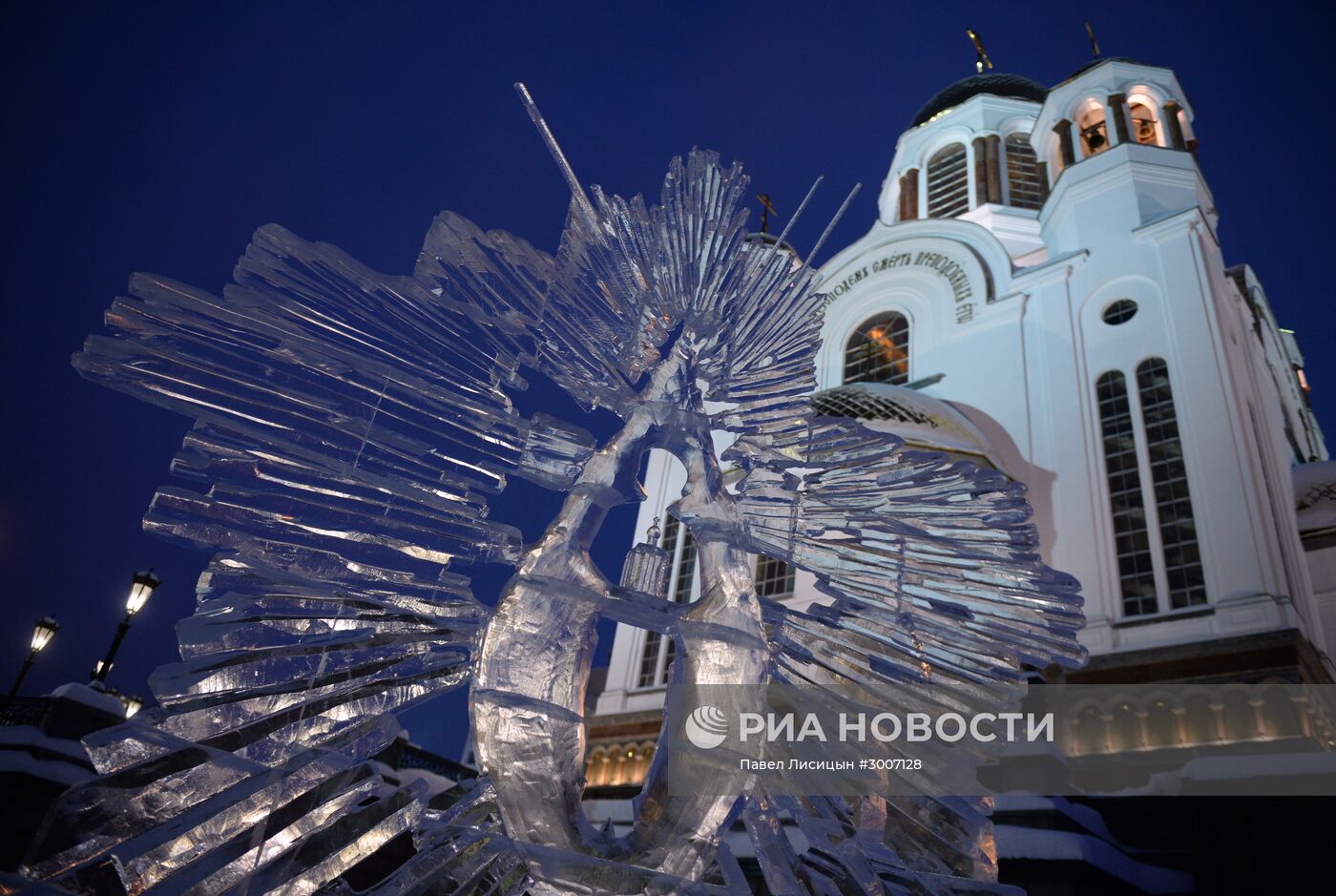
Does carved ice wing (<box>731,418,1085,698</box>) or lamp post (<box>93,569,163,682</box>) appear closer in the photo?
carved ice wing (<box>731,418,1085,698</box>)

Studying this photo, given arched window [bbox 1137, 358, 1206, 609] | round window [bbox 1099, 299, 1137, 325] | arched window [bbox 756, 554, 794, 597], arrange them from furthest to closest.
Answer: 1. arched window [bbox 756, 554, 794, 597]
2. round window [bbox 1099, 299, 1137, 325]
3. arched window [bbox 1137, 358, 1206, 609]

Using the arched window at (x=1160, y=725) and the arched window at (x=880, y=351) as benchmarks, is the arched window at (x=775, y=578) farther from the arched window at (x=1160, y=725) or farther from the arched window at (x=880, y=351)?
the arched window at (x=1160, y=725)

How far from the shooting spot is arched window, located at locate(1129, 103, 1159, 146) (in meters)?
16.2

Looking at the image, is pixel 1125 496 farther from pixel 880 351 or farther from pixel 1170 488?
pixel 880 351

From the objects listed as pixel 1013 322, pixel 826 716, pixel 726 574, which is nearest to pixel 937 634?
pixel 826 716

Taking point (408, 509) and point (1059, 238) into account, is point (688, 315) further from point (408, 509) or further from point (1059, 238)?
point (1059, 238)

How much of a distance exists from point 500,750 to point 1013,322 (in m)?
14.5

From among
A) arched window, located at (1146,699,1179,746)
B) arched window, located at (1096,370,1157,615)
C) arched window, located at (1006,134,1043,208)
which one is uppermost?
arched window, located at (1006,134,1043,208)

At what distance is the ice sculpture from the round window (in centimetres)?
1240

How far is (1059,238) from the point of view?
1524cm

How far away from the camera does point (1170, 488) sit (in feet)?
35.6

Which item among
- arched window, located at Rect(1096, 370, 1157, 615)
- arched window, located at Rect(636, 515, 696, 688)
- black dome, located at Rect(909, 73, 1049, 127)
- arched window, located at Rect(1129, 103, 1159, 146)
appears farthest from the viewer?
black dome, located at Rect(909, 73, 1049, 127)

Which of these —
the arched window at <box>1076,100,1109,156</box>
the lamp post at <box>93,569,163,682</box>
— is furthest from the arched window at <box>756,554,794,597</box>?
the arched window at <box>1076,100,1109,156</box>

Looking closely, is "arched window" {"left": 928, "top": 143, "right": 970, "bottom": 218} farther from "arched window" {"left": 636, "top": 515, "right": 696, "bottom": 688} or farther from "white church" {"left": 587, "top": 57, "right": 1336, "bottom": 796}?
"arched window" {"left": 636, "top": 515, "right": 696, "bottom": 688}
